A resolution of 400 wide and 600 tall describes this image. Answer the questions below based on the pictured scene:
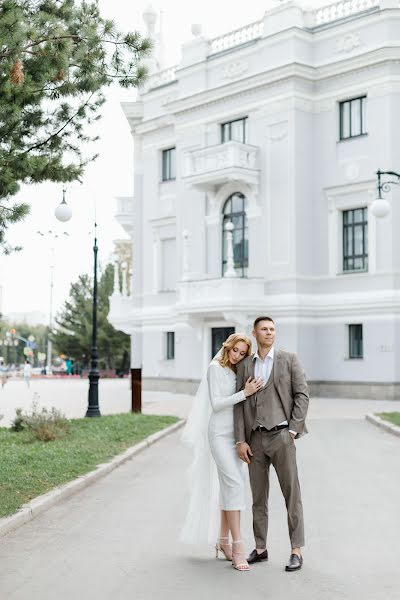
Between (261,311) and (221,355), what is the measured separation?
2560 centimetres

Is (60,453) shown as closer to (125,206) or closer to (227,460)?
(227,460)

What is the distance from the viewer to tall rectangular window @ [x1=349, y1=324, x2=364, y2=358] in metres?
31.2

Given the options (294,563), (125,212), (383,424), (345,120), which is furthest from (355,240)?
(294,563)

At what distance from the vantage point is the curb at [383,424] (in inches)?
708

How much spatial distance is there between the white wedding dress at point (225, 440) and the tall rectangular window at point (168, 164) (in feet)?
105

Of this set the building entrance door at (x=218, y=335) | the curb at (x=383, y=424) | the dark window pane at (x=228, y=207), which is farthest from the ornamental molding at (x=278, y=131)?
the curb at (x=383, y=424)

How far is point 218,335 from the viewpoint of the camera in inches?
1340

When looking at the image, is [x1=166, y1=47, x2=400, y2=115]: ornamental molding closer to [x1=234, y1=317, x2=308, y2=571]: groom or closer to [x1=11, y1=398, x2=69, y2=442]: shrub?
[x1=11, y1=398, x2=69, y2=442]: shrub

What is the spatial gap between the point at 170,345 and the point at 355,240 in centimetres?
1042

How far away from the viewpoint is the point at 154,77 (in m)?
41.0

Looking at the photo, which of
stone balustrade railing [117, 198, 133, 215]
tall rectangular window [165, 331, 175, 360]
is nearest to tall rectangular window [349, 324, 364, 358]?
tall rectangular window [165, 331, 175, 360]

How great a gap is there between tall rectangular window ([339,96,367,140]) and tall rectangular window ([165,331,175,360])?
11687 mm

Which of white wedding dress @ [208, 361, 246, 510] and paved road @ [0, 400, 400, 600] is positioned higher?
white wedding dress @ [208, 361, 246, 510]

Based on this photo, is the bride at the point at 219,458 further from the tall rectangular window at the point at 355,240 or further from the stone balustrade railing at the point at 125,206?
the stone balustrade railing at the point at 125,206
